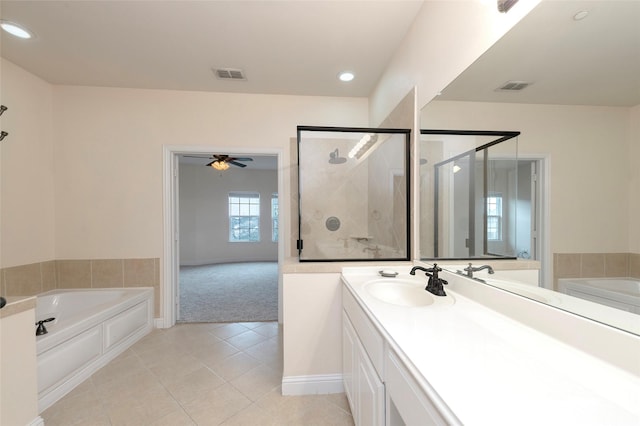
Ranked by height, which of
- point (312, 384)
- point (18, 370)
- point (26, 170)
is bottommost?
point (312, 384)

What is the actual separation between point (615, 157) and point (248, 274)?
5.86m

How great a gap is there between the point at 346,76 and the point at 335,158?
89 centimetres

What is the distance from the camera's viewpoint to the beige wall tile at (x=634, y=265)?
70cm

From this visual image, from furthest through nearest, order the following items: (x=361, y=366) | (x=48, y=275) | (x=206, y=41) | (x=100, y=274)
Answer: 1. (x=100, y=274)
2. (x=48, y=275)
3. (x=206, y=41)
4. (x=361, y=366)

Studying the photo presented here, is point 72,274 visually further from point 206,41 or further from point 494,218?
point 494,218

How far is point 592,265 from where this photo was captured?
2.69ft

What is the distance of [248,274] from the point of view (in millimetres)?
5785

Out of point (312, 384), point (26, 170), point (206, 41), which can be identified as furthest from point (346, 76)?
point (26, 170)

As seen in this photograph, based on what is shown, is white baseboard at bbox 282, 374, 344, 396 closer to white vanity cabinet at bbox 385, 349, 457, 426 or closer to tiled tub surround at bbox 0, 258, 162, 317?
white vanity cabinet at bbox 385, 349, 457, 426

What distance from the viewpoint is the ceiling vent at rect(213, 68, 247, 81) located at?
2.61 meters

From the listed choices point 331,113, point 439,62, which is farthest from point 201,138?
point 439,62

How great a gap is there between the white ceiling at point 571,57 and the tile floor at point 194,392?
79.6 inches

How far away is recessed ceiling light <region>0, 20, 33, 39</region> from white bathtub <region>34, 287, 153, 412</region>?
238cm

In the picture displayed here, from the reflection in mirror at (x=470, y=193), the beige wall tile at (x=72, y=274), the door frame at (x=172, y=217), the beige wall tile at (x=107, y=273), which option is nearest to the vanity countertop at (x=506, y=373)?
the reflection in mirror at (x=470, y=193)
